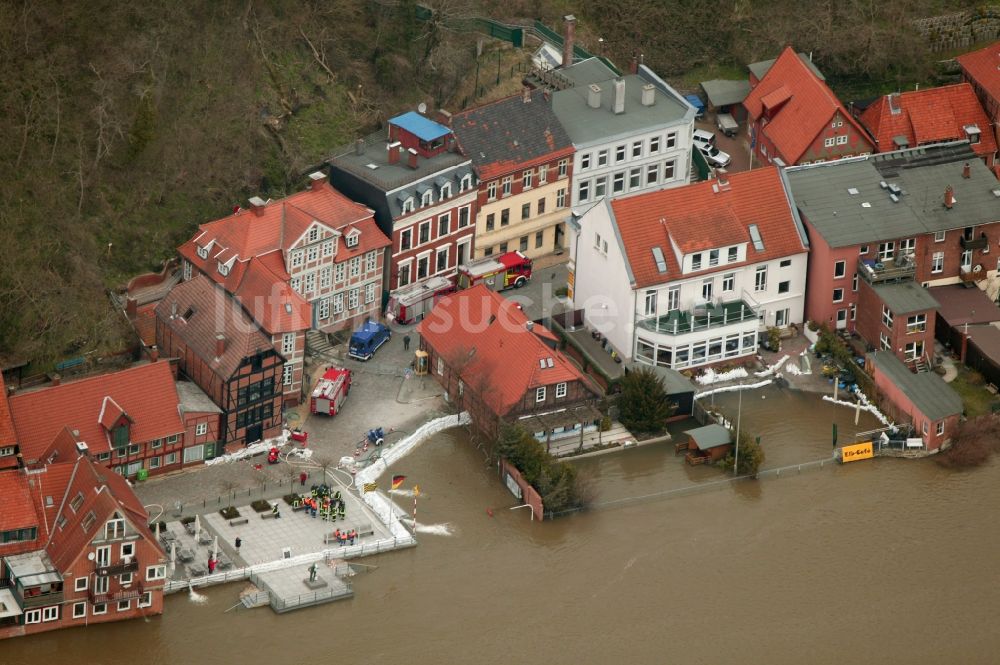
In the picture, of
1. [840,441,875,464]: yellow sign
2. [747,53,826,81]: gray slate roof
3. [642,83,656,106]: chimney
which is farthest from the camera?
[747,53,826,81]: gray slate roof

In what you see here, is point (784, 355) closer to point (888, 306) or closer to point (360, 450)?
point (888, 306)

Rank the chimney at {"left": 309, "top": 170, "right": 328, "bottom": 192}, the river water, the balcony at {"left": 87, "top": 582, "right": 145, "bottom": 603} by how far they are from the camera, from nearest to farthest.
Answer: the balcony at {"left": 87, "top": 582, "right": 145, "bottom": 603}, the river water, the chimney at {"left": 309, "top": 170, "right": 328, "bottom": 192}

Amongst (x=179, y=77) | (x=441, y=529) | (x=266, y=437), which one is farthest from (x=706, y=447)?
(x=179, y=77)

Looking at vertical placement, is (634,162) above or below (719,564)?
above

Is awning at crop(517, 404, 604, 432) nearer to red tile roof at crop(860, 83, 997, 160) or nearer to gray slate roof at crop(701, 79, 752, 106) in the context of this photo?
red tile roof at crop(860, 83, 997, 160)

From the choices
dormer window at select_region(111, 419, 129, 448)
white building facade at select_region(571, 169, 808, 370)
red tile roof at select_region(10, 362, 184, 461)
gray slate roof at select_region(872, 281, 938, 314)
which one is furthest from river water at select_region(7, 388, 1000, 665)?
red tile roof at select_region(10, 362, 184, 461)

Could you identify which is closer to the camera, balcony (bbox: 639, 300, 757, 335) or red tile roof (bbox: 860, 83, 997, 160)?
balcony (bbox: 639, 300, 757, 335)

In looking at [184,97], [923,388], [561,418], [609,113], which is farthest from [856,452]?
[184,97]
